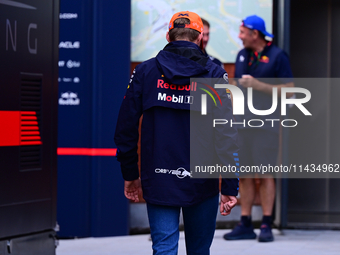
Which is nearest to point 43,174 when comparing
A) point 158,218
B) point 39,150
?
point 39,150

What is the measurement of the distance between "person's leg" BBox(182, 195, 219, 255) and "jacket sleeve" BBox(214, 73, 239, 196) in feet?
0.39

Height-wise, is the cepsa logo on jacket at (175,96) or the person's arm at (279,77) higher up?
the person's arm at (279,77)

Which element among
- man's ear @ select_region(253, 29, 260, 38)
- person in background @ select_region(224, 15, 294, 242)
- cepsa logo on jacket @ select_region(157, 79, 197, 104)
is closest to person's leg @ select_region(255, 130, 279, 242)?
person in background @ select_region(224, 15, 294, 242)

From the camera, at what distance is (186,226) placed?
2.89 m

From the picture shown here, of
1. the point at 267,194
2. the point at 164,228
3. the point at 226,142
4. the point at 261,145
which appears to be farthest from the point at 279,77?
the point at 164,228

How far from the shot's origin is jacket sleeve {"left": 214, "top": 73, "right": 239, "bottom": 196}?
277 centimetres

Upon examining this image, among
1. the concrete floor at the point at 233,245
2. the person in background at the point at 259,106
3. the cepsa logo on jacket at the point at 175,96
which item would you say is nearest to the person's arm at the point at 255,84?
the person in background at the point at 259,106

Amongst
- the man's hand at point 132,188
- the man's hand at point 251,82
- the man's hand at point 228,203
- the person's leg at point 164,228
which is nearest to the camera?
the person's leg at point 164,228

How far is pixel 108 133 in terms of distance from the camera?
5102mm

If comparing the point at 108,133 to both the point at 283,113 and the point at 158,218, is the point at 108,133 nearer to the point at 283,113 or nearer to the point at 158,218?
the point at 283,113

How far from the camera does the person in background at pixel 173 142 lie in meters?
2.75

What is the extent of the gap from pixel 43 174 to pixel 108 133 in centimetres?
150

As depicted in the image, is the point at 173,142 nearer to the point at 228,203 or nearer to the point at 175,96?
the point at 175,96

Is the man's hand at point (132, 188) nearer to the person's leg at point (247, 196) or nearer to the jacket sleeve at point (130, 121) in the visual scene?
the jacket sleeve at point (130, 121)
